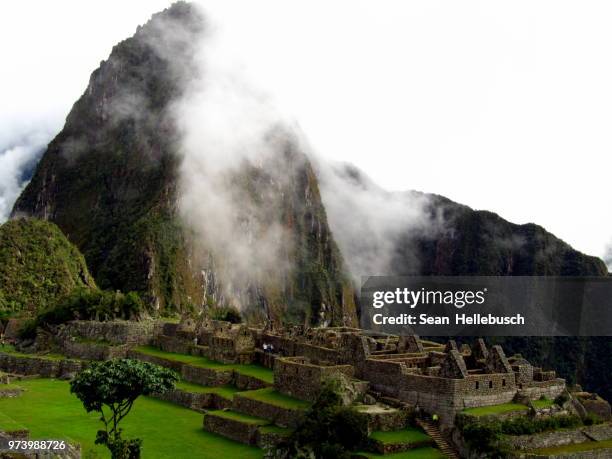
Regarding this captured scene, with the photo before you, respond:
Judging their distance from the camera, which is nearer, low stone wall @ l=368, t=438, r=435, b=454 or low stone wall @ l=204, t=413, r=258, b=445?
low stone wall @ l=368, t=438, r=435, b=454

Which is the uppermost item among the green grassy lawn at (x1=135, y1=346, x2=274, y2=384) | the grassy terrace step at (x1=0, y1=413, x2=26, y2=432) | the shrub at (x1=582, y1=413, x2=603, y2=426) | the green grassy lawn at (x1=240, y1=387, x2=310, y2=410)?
the shrub at (x1=582, y1=413, x2=603, y2=426)

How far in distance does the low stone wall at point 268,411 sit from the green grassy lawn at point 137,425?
5.28 feet

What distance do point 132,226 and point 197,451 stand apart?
368 feet

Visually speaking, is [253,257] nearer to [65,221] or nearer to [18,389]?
[65,221]

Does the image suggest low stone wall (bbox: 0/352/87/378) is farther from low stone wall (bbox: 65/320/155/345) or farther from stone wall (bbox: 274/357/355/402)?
stone wall (bbox: 274/357/355/402)

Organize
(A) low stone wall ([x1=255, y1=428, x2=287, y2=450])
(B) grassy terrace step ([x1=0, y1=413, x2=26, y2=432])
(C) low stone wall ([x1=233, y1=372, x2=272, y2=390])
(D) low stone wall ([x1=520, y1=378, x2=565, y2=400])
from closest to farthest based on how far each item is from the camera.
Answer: (B) grassy terrace step ([x1=0, y1=413, x2=26, y2=432]) < (A) low stone wall ([x1=255, y1=428, x2=287, y2=450]) < (D) low stone wall ([x1=520, y1=378, x2=565, y2=400]) < (C) low stone wall ([x1=233, y1=372, x2=272, y2=390])

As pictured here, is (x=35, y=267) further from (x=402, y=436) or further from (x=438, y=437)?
(x=438, y=437)

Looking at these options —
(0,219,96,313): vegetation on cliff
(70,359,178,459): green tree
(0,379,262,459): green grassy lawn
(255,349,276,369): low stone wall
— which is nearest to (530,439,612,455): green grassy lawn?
(0,379,262,459): green grassy lawn

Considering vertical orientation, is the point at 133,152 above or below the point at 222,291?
above

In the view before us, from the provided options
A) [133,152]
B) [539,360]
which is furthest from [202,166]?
[539,360]

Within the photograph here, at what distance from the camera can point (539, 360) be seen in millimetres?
147000

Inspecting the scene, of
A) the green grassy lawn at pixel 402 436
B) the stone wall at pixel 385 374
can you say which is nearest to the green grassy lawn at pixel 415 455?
the green grassy lawn at pixel 402 436

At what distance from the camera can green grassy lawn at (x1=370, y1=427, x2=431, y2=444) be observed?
2928 cm

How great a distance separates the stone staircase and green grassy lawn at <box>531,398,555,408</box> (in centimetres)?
406
